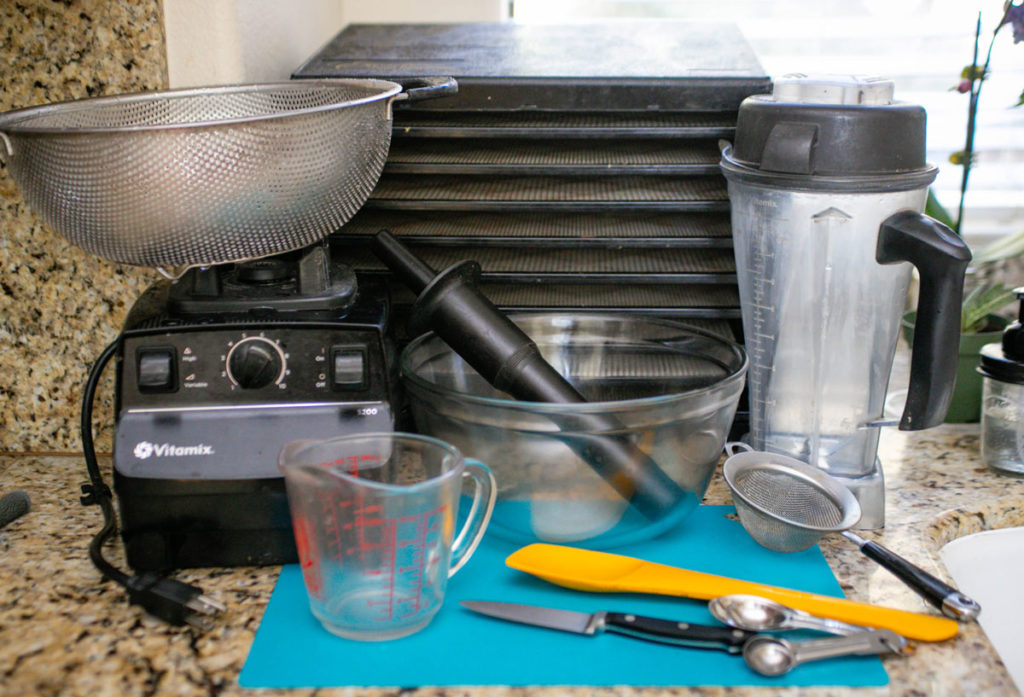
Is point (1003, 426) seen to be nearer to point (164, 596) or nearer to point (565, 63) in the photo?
point (565, 63)

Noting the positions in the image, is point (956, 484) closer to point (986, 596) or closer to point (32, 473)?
point (986, 596)

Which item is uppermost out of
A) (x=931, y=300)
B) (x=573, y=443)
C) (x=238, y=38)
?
(x=238, y=38)

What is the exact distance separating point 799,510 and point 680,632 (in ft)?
0.65

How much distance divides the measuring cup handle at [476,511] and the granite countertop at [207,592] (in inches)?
4.5

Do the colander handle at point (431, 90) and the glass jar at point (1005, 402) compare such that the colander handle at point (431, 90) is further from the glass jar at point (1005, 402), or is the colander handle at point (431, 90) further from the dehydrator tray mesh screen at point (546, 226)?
the glass jar at point (1005, 402)

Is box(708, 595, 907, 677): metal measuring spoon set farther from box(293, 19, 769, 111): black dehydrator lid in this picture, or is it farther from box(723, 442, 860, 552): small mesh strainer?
box(293, 19, 769, 111): black dehydrator lid

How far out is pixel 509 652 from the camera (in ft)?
2.23

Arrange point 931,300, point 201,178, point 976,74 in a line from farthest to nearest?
point 976,74 < point 931,300 < point 201,178

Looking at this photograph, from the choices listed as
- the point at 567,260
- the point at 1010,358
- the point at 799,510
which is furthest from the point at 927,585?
the point at 567,260

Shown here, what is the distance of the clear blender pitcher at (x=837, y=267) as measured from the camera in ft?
2.55

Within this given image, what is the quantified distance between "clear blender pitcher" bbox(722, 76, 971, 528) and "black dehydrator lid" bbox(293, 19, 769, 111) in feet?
0.36

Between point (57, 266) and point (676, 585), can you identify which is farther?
point (57, 266)

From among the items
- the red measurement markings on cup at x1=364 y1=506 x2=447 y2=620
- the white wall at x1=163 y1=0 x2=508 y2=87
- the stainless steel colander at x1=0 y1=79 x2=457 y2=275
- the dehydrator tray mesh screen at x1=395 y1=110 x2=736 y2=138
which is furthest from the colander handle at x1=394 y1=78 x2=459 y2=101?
the red measurement markings on cup at x1=364 y1=506 x2=447 y2=620

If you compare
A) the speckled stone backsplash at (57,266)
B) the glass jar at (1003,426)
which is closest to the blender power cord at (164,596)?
the speckled stone backsplash at (57,266)
